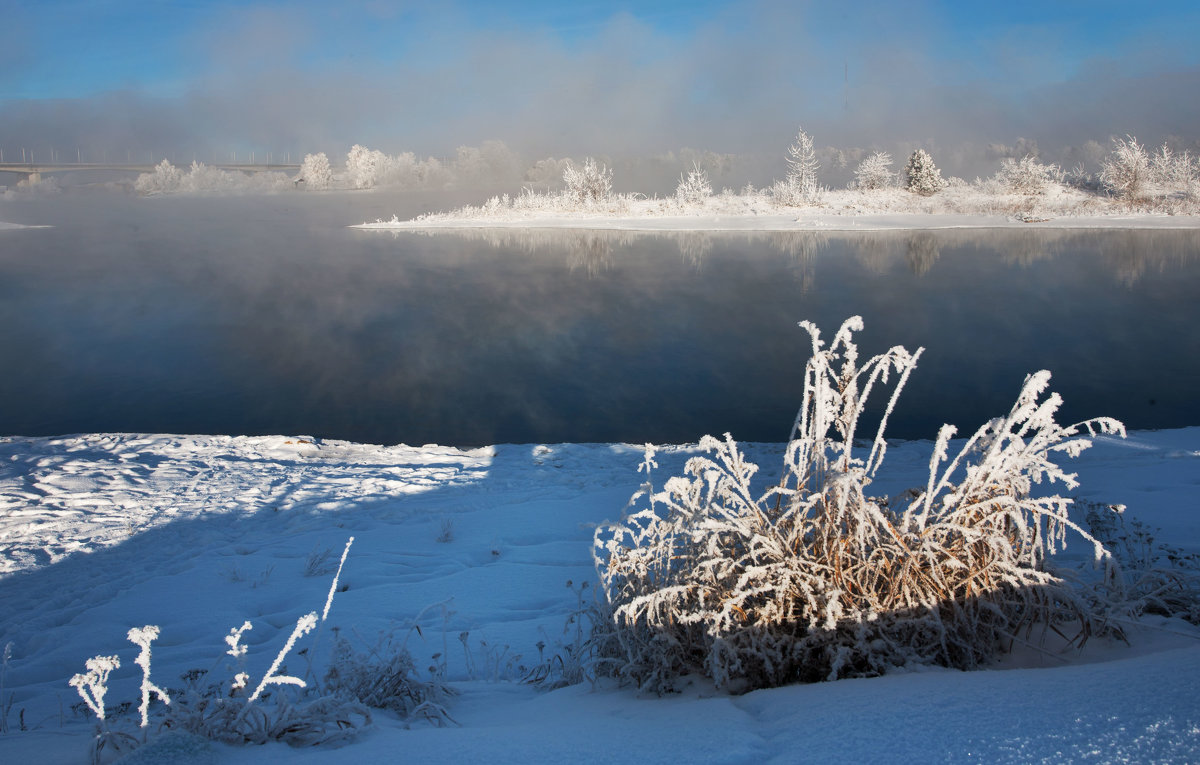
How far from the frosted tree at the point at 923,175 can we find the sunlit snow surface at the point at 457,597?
36.8 meters

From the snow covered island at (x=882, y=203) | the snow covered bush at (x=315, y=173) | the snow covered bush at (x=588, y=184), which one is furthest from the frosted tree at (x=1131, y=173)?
the snow covered bush at (x=315, y=173)

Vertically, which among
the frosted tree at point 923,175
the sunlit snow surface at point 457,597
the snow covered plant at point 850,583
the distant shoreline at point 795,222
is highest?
the frosted tree at point 923,175

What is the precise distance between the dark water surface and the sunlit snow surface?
236cm

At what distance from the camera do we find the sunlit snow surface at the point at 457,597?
67.0 inches

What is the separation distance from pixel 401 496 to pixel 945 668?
4.56m

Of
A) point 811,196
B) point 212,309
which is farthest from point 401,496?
point 811,196

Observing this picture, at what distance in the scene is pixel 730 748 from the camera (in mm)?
1737

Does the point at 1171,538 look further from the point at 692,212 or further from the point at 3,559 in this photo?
the point at 692,212

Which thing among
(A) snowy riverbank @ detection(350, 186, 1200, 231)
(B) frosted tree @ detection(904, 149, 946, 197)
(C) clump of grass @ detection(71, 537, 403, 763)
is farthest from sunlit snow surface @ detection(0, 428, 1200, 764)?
(B) frosted tree @ detection(904, 149, 946, 197)

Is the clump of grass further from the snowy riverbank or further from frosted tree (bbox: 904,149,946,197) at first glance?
frosted tree (bbox: 904,149,946,197)

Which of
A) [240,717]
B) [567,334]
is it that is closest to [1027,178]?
[567,334]

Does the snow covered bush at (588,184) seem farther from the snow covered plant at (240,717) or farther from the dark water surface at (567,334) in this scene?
the snow covered plant at (240,717)

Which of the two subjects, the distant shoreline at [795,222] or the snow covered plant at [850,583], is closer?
the snow covered plant at [850,583]

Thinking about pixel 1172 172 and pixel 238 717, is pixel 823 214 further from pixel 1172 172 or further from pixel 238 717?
pixel 238 717
